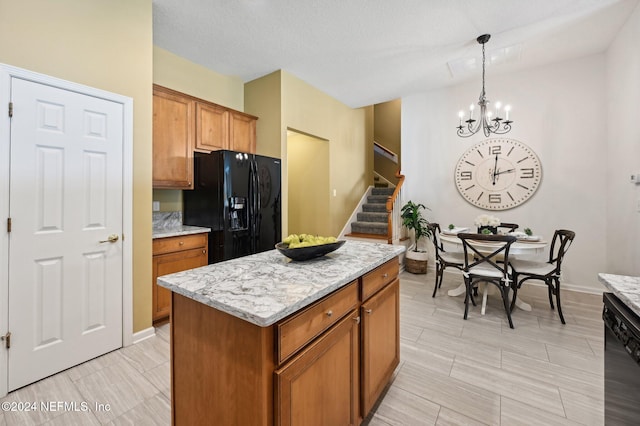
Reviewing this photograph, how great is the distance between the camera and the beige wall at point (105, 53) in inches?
70.3

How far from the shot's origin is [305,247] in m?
1.42

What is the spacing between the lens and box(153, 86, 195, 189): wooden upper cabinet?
285cm

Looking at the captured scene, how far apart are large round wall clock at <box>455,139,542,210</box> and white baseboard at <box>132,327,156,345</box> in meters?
4.54

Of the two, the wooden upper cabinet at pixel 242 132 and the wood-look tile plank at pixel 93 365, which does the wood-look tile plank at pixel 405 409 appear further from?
the wooden upper cabinet at pixel 242 132

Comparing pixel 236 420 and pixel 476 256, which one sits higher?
pixel 476 256

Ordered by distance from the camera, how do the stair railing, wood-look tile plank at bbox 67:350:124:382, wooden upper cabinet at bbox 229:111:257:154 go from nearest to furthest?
wood-look tile plank at bbox 67:350:124:382, wooden upper cabinet at bbox 229:111:257:154, the stair railing

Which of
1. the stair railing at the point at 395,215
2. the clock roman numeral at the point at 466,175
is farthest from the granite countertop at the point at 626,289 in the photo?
the clock roman numeral at the point at 466,175

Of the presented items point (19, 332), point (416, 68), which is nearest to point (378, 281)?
point (19, 332)

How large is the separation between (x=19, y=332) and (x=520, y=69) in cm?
607

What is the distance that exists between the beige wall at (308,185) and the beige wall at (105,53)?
2.67 m

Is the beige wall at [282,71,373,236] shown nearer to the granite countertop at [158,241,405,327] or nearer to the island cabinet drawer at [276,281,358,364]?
the granite countertop at [158,241,405,327]

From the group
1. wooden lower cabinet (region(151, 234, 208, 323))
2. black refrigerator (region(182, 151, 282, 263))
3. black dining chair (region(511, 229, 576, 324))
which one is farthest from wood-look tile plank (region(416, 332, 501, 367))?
wooden lower cabinet (region(151, 234, 208, 323))

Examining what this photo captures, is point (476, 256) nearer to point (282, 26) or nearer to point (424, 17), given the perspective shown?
point (424, 17)

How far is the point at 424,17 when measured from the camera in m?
2.64
